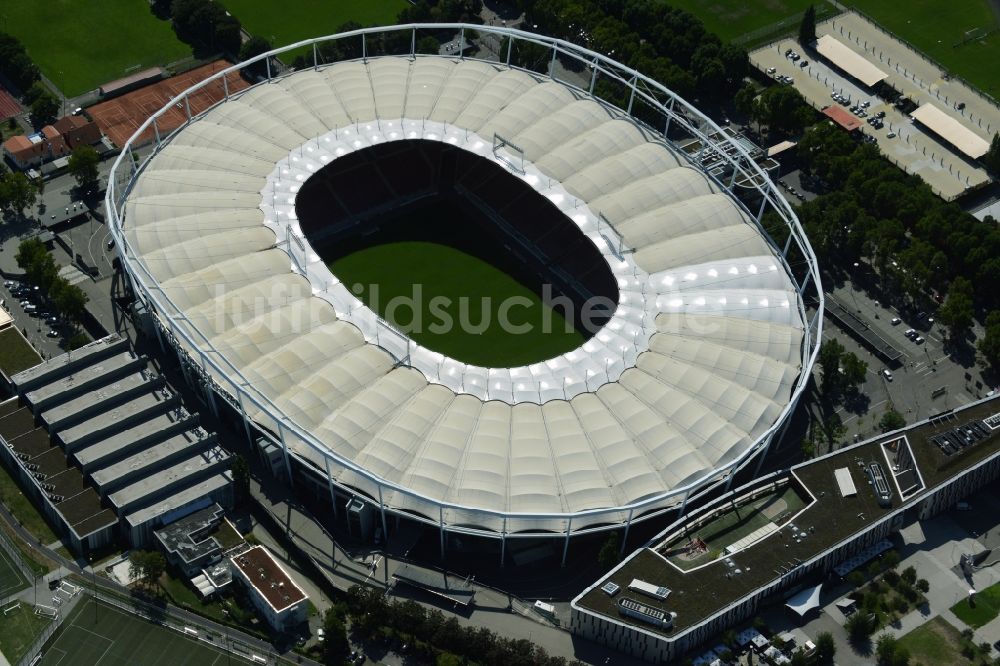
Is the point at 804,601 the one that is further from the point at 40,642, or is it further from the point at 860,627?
the point at 40,642

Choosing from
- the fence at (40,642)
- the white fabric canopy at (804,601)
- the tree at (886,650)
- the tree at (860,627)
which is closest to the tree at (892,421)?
the white fabric canopy at (804,601)

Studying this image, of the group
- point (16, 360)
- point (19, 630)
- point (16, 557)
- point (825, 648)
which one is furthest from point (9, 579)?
point (825, 648)

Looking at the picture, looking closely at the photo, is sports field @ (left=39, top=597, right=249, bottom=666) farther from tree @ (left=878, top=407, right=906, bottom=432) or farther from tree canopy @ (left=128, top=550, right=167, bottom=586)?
tree @ (left=878, top=407, right=906, bottom=432)

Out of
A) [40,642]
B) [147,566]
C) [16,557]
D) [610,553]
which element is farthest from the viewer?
[16,557]

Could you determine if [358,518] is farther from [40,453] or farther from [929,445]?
[929,445]

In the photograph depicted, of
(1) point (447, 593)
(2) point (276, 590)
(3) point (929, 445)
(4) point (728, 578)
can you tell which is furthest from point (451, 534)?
(3) point (929, 445)

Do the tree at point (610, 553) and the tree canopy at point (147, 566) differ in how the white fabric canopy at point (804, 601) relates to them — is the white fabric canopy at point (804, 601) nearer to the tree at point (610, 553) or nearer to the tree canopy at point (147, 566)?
the tree at point (610, 553)
